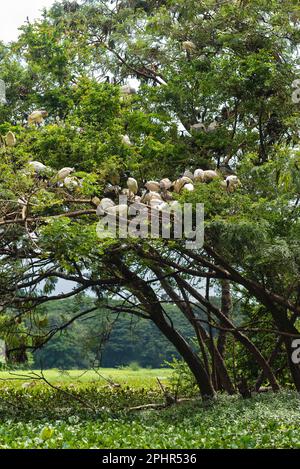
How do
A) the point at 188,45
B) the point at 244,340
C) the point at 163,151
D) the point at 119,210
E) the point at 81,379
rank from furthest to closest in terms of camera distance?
the point at 81,379 < the point at 244,340 < the point at 188,45 < the point at 163,151 < the point at 119,210

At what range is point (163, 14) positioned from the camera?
413 inches

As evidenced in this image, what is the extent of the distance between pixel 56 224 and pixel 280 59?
4.45 meters

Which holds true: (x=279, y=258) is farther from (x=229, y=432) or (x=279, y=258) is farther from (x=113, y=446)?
(x=113, y=446)

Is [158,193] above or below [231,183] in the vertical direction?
below

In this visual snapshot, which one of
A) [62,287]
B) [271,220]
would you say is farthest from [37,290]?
[271,220]

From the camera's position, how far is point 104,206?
24.0ft

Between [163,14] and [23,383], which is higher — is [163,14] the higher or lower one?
the higher one

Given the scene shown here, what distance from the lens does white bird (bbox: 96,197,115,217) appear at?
7309mm

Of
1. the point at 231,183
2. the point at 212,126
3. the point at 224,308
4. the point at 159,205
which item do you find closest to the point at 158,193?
the point at 159,205

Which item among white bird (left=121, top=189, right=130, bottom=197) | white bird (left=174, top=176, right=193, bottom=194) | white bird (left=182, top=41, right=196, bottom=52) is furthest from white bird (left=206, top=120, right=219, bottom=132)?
white bird (left=121, top=189, right=130, bottom=197)

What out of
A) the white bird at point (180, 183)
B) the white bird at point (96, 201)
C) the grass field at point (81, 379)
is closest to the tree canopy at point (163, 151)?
the white bird at point (96, 201)

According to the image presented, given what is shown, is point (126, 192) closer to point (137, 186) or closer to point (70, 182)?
point (137, 186)

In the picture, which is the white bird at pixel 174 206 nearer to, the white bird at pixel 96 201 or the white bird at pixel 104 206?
the white bird at pixel 104 206

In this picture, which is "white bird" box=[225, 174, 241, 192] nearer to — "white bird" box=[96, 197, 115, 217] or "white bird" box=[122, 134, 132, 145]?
"white bird" box=[122, 134, 132, 145]
